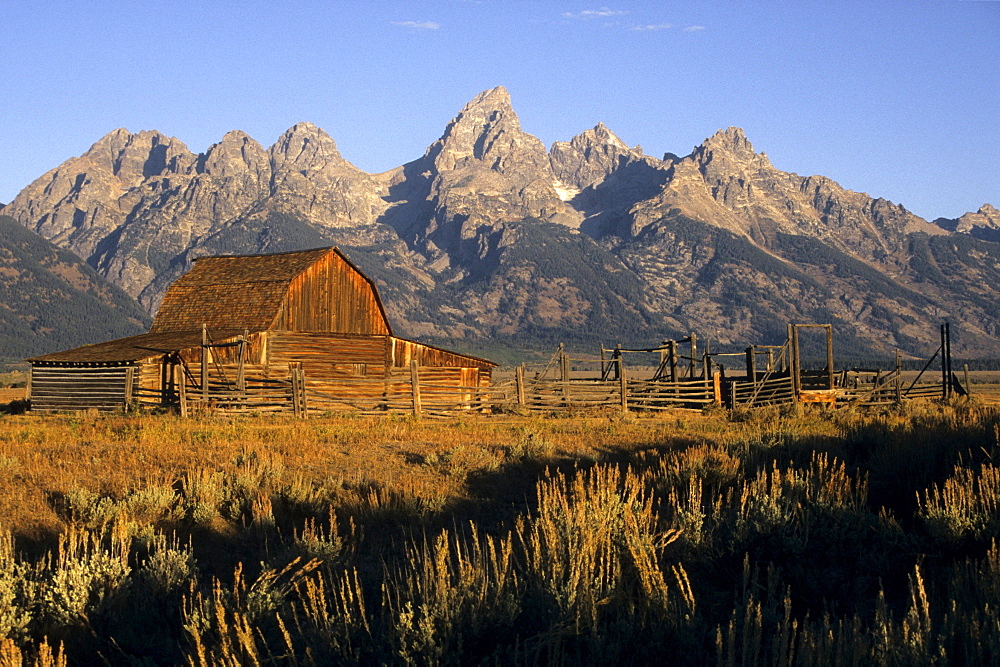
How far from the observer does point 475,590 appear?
6039 millimetres

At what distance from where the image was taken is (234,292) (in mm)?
36438

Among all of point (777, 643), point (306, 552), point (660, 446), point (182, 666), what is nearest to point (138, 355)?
point (660, 446)

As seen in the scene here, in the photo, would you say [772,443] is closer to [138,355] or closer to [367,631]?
[367,631]

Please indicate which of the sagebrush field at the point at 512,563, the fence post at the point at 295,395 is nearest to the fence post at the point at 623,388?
the fence post at the point at 295,395

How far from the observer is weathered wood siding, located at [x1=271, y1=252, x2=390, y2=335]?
35219 mm

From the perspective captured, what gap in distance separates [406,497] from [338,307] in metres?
27.5

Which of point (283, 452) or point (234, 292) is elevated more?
point (234, 292)

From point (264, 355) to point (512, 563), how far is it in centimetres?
2751

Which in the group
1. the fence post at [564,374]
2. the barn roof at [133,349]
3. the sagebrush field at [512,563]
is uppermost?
the barn roof at [133,349]

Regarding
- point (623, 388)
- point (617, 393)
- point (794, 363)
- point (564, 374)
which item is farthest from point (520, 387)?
point (794, 363)

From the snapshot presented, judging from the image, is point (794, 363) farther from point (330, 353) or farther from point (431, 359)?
point (330, 353)

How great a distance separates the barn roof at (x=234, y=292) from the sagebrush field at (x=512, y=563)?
70.3 ft

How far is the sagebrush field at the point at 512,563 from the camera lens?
554cm

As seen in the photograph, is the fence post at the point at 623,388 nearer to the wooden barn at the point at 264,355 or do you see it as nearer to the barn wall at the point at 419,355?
the wooden barn at the point at 264,355
